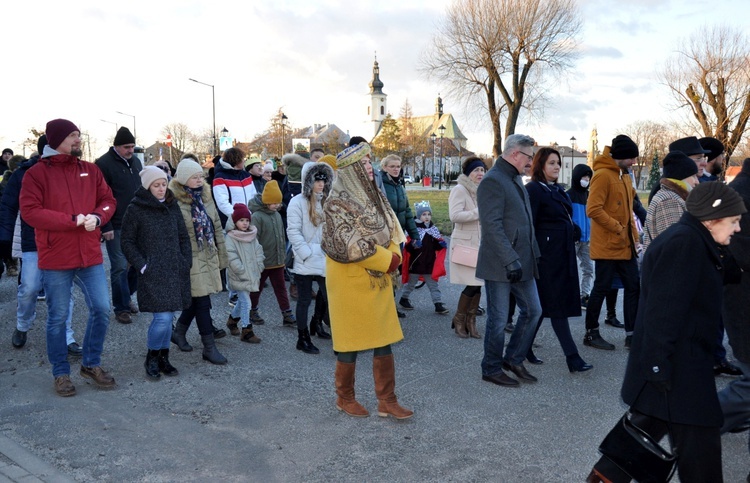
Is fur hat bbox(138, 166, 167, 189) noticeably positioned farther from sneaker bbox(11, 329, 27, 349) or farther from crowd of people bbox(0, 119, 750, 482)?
sneaker bbox(11, 329, 27, 349)

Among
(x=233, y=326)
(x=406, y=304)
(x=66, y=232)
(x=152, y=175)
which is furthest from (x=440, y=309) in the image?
(x=66, y=232)

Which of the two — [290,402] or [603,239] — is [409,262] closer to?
[603,239]

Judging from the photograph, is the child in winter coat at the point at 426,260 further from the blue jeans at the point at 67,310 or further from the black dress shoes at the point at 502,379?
the blue jeans at the point at 67,310

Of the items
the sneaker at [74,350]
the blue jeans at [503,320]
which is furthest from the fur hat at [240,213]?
the blue jeans at [503,320]

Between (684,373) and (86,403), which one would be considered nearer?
(684,373)

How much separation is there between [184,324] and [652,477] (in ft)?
15.4

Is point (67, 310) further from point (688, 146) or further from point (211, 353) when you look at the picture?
point (688, 146)

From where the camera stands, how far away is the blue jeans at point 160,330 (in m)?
5.70

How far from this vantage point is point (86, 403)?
516 cm

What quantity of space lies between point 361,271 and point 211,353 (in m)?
2.24

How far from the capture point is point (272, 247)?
A: 766 centimetres

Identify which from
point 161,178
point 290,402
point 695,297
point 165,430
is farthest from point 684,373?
point 161,178

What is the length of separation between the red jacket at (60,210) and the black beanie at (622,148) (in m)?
5.00

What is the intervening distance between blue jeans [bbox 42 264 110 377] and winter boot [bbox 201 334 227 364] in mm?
1012
